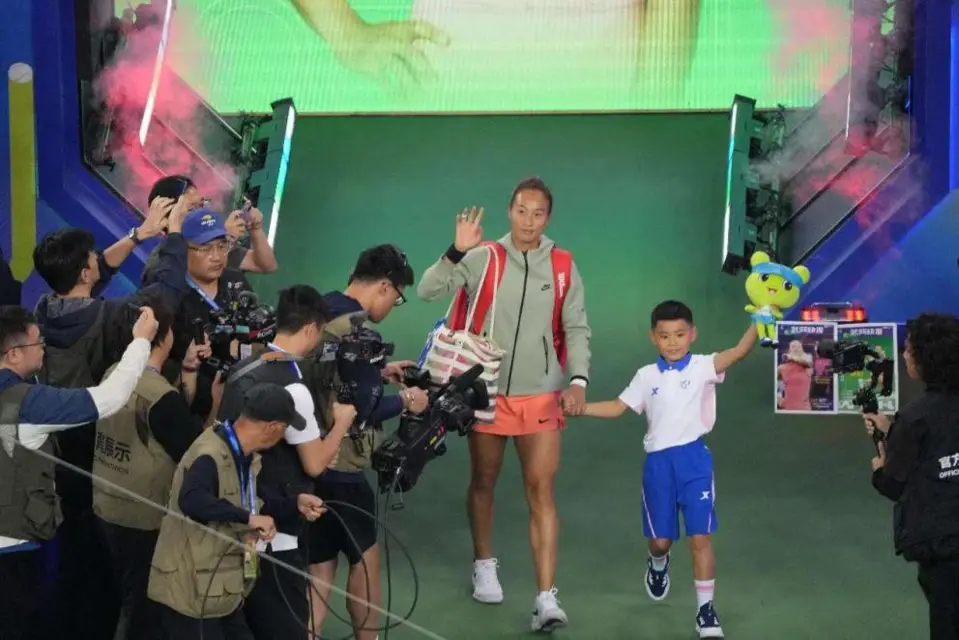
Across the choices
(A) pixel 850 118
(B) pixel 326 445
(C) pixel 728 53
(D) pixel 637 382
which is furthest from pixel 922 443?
A: (C) pixel 728 53

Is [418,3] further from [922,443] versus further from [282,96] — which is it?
[922,443]

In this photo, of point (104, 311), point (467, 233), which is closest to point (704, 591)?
point (467, 233)

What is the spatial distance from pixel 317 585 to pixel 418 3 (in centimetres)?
757

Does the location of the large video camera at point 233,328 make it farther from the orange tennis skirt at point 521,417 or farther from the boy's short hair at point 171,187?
the orange tennis skirt at point 521,417

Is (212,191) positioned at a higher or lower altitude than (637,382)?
higher

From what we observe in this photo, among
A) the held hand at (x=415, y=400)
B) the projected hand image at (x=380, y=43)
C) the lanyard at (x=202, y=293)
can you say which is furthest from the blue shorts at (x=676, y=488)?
the projected hand image at (x=380, y=43)

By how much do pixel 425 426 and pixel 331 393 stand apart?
54 centimetres

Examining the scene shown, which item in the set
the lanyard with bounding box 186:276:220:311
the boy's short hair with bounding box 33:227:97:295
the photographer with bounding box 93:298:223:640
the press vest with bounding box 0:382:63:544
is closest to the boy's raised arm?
the lanyard with bounding box 186:276:220:311

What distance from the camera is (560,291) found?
6.20 m

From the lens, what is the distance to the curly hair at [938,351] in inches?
194

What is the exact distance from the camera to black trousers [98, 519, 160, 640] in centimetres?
488

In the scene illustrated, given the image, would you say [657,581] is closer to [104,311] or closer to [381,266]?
[381,266]

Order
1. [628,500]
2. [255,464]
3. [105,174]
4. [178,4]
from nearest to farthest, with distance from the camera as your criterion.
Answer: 1. [255,464]
2. [628,500]
3. [105,174]
4. [178,4]

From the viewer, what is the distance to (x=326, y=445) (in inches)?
186
